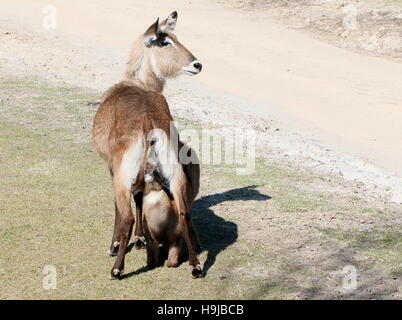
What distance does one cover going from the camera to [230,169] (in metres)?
9.77

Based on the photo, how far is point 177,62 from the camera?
773 centimetres

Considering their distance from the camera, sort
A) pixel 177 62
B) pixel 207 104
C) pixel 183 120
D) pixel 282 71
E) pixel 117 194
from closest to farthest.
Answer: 1. pixel 117 194
2. pixel 177 62
3. pixel 183 120
4. pixel 207 104
5. pixel 282 71

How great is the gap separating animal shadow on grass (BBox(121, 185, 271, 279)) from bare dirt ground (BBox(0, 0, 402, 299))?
0.07 feet

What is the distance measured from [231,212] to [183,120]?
13.9ft

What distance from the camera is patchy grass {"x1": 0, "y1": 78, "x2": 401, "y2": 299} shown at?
625 cm

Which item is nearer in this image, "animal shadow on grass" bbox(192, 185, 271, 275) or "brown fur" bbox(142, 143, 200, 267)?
"brown fur" bbox(142, 143, 200, 267)

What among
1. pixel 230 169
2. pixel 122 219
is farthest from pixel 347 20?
pixel 122 219

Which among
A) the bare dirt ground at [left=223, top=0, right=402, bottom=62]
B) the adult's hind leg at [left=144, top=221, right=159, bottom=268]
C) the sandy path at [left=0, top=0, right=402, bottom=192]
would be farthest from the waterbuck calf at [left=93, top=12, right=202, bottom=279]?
the bare dirt ground at [left=223, top=0, right=402, bottom=62]

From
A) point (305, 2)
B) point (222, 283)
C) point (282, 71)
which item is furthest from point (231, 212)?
point (305, 2)

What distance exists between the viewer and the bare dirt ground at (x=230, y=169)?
6.50 metres

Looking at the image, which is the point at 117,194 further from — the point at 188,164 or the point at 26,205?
the point at 26,205

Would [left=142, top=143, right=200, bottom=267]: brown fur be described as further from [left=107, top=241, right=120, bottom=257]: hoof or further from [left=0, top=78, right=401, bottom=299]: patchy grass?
[left=107, top=241, right=120, bottom=257]: hoof

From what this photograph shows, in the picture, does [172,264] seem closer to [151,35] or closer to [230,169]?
[151,35]

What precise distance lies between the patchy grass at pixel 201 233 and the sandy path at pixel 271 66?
2.87m
